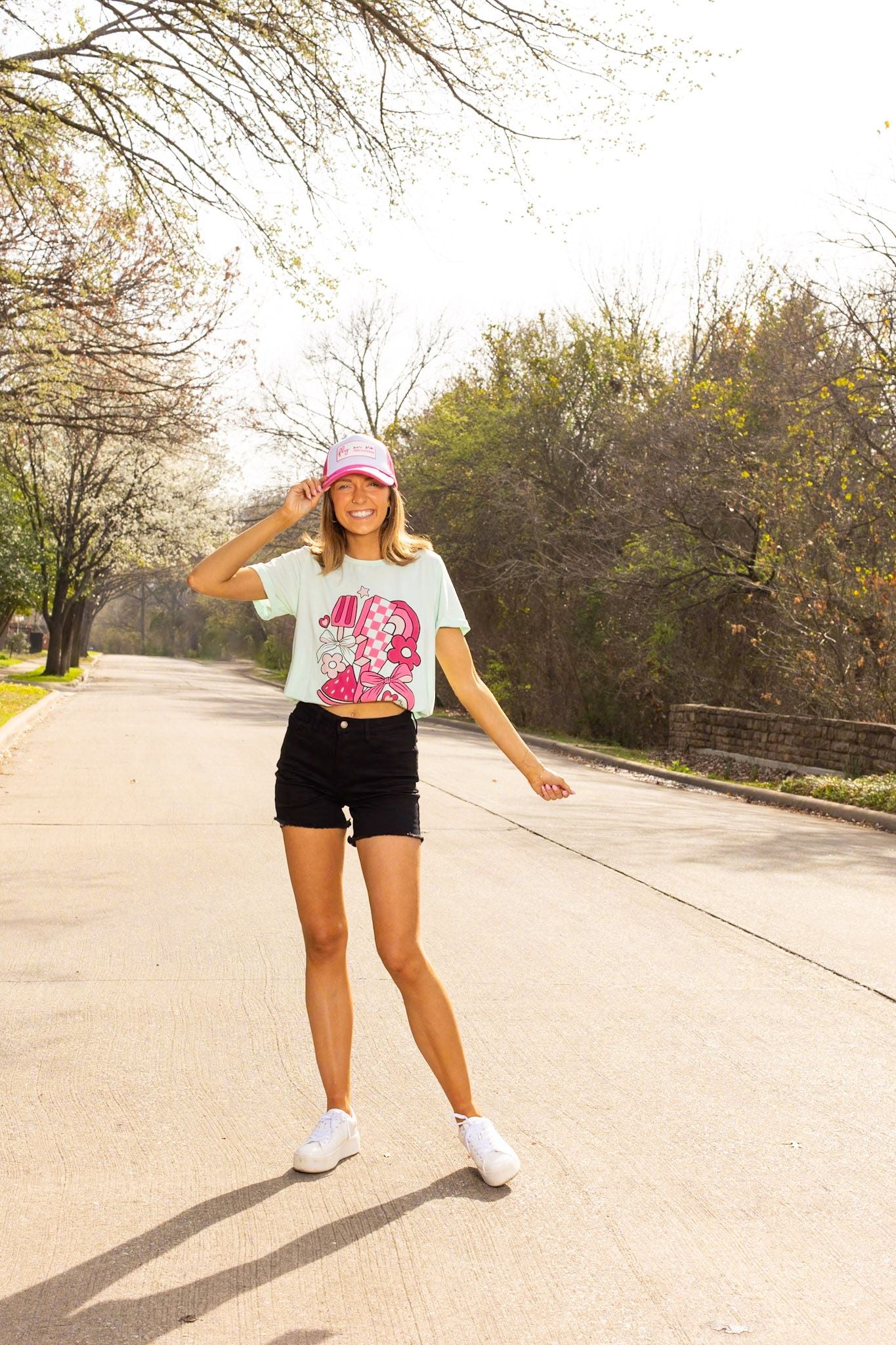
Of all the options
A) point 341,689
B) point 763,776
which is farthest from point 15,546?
point 341,689

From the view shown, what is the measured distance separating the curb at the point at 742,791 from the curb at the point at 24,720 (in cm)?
A: 874

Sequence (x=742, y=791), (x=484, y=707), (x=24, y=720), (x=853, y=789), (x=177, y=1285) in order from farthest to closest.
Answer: (x=24, y=720)
(x=742, y=791)
(x=853, y=789)
(x=484, y=707)
(x=177, y=1285)

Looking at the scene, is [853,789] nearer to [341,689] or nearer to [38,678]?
[341,689]

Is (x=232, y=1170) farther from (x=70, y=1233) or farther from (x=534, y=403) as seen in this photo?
(x=534, y=403)

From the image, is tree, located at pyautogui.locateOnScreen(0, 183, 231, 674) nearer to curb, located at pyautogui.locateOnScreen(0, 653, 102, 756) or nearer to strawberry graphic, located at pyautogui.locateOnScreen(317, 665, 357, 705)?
curb, located at pyautogui.locateOnScreen(0, 653, 102, 756)

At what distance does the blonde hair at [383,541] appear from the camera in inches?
156

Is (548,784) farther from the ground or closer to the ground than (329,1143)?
farther from the ground

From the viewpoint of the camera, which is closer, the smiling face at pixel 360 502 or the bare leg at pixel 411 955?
the bare leg at pixel 411 955

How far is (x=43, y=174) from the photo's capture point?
46.4 feet

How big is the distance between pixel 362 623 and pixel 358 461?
0.47 metres

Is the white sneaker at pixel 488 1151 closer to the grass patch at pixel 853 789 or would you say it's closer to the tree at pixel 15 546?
the grass patch at pixel 853 789

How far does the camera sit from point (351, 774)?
382 cm

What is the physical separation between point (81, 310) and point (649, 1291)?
16.1m

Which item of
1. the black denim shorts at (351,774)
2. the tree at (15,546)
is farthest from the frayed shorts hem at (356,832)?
the tree at (15,546)
